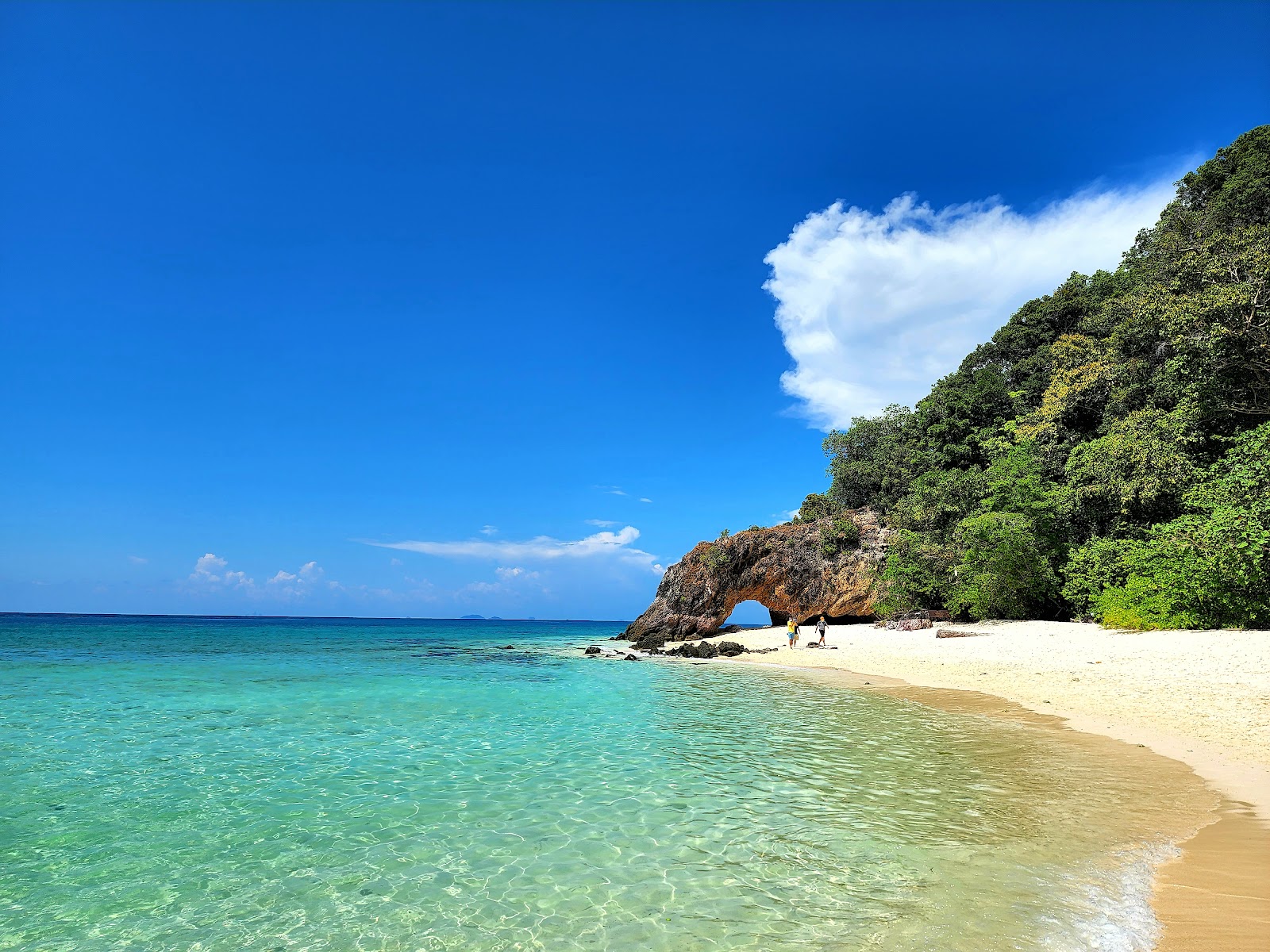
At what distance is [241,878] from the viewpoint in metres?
6.08

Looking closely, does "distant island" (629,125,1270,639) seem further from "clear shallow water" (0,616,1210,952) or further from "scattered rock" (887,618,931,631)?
"clear shallow water" (0,616,1210,952)

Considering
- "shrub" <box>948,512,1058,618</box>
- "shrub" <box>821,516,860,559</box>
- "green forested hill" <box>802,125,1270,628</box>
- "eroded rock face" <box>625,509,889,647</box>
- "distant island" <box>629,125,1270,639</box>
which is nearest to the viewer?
"green forested hill" <box>802,125,1270,628</box>

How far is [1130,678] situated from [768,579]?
28244 millimetres

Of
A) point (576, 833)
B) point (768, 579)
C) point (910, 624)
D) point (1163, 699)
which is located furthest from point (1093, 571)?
point (576, 833)

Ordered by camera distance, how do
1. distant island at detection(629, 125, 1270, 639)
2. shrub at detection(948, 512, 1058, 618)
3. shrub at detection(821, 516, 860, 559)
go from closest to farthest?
distant island at detection(629, 125, 1270, 639) → shrub at detection(948, 512, 1058, 618) → shrub at detection(821, 516, 860, 559)

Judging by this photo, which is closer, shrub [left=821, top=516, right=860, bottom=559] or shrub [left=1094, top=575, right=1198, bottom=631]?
shrub [left=1094, top=575, right=1198, bottom=631]

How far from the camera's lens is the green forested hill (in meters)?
19.8

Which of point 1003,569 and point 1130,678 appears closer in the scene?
point 1130,678

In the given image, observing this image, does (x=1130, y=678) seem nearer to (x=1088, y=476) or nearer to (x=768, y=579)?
(x=1088, y=476)

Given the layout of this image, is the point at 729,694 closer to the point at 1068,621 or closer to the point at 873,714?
the point at 873,714

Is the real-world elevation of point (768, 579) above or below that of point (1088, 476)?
below

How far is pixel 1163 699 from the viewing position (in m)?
13.4

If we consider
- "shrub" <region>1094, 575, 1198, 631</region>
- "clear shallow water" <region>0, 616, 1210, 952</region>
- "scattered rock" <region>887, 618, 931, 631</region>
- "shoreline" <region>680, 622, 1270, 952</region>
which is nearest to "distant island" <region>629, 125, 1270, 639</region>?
"shrub" <region>1094, 575, 1198, 631</region>

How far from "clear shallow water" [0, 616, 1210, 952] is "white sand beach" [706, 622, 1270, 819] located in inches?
57.1
